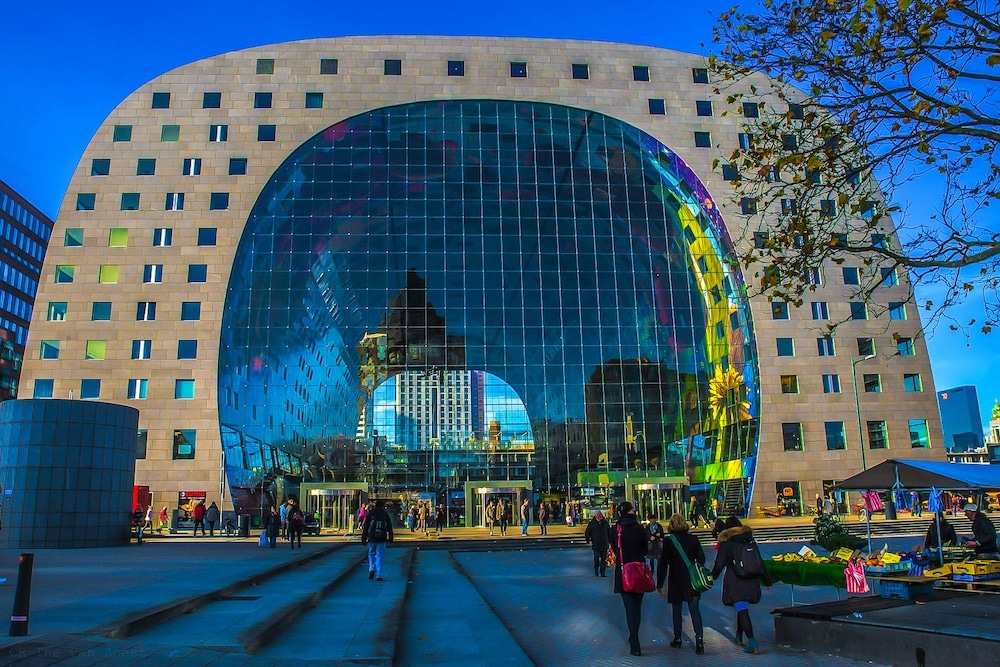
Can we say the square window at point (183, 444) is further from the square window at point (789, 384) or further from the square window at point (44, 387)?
the square window at point (789, 384)

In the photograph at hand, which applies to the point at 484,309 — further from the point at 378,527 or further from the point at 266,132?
the point at 378,527

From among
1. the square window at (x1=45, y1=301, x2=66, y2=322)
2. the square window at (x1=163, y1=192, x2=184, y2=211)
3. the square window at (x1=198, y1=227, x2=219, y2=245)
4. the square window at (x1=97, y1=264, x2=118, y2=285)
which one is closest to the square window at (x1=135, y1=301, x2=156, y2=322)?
the square window at (x1=97, y1=264, x2=118, y2=285)

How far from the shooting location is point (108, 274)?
47.1 m

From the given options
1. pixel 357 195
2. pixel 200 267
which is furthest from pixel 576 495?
pixel 200 267

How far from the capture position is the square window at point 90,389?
4525 centimetres

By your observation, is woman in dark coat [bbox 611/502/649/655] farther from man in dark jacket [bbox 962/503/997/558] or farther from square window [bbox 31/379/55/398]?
square window [bbox 31/379/55/398]

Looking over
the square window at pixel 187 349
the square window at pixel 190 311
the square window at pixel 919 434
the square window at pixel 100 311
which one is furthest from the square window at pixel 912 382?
the square window at pixel 100 311

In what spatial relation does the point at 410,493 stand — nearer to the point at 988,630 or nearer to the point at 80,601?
the point at 80,601

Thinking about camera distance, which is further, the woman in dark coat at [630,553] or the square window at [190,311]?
the square window at [190,311]

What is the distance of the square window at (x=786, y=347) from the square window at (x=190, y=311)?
35.5 metres

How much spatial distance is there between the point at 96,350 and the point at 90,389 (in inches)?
91.4

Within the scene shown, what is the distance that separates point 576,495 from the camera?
153 ft

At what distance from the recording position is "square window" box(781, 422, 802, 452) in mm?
47531

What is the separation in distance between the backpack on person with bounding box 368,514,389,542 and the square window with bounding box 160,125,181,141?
41.3m
